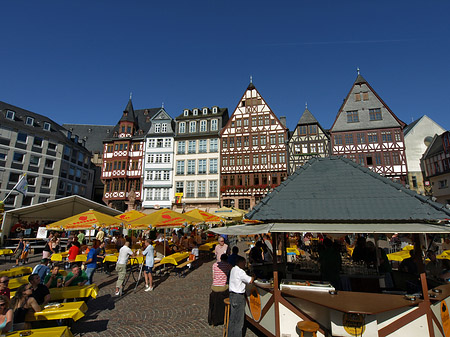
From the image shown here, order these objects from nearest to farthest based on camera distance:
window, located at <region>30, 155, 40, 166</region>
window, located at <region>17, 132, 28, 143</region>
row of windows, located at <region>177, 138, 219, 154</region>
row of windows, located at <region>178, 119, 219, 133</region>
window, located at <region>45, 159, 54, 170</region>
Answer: window, located at <region>17, 132, 28, 143</region>, window, located at <region>30, 155, 40, 166</region>, row of windows, located at <region>177, 138, 219, 154</region>, row of windows, located at <region>178, 119, 219, 133</region>, window, located at <region>45, 159, 54, 170</region>

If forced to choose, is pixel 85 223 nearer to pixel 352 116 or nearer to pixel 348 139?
pixel 348 139

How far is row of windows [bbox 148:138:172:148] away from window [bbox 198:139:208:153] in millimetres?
4420

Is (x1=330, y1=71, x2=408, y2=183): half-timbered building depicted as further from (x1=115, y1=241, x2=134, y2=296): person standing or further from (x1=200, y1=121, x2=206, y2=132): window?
(x1=115, y1=241, x2=134, y2=296): person standing

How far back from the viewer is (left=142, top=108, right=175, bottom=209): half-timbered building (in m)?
35.3

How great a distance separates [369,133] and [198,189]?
21787mm

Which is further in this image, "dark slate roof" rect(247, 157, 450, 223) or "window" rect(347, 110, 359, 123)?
"window" rect(347, 110, 359, 123)

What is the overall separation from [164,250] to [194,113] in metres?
29.1

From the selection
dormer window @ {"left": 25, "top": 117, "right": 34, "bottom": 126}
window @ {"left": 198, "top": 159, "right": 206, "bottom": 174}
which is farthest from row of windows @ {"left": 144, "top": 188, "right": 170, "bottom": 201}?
dormer window @ {"left": 25, "top": 117, "right": 34, "bottom": 126}

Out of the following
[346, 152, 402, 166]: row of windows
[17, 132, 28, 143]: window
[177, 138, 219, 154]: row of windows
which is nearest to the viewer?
[346, 152, 402, 166]: row of windows

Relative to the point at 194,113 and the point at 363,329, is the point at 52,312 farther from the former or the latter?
the point at 194,113

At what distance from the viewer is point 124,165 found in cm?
3703

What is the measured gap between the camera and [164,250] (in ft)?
40.3

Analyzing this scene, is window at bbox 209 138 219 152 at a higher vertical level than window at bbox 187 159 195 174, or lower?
higher

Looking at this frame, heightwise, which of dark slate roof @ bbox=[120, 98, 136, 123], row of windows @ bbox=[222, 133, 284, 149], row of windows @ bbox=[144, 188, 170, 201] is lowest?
row of windows @ bbox=[144, 188, 170, 201]
